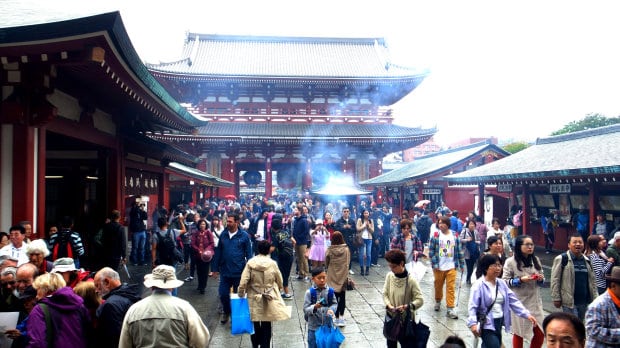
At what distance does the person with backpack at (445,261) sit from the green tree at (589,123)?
40.2 meters

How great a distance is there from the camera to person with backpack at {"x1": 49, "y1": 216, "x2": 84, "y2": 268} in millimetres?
6714

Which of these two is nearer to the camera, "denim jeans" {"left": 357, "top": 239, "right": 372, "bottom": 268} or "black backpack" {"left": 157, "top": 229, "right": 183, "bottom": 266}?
"black backpack" {"left": 157, "top": 229, "right": 183, "bottom": 266}

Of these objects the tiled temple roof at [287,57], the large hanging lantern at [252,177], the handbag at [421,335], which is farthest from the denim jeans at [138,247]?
the large hanging lantern at [252,177]

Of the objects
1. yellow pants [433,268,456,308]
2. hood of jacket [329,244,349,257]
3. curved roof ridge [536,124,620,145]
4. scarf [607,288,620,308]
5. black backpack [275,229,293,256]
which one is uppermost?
curved roof ridge [536,124,620,145]

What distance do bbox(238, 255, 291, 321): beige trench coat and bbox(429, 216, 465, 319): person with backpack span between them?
332cm

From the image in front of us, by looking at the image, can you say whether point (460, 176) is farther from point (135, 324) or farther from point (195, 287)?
point (135, 324)

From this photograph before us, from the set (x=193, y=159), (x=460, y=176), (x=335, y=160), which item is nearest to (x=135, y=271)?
(x=193, y=159)

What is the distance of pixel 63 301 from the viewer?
358cm

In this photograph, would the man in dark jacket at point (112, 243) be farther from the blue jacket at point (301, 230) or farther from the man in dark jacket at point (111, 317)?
the man in dark jacket at point (111, 317)

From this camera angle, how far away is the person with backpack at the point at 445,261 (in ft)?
24.6

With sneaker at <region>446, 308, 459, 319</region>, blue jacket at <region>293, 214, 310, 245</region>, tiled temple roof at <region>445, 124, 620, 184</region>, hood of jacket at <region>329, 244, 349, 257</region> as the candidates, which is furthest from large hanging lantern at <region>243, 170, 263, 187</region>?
sneaker at <region>446, 308, 459, 319</region>

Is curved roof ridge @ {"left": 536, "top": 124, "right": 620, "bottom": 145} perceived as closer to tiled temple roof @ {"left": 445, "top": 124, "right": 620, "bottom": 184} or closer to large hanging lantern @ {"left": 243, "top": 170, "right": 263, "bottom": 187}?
tiled temple roof @ {"left": 445, "top": 124, "right": 620, "bottom": 184}

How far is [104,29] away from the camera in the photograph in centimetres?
527

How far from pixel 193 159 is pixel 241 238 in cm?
1007
